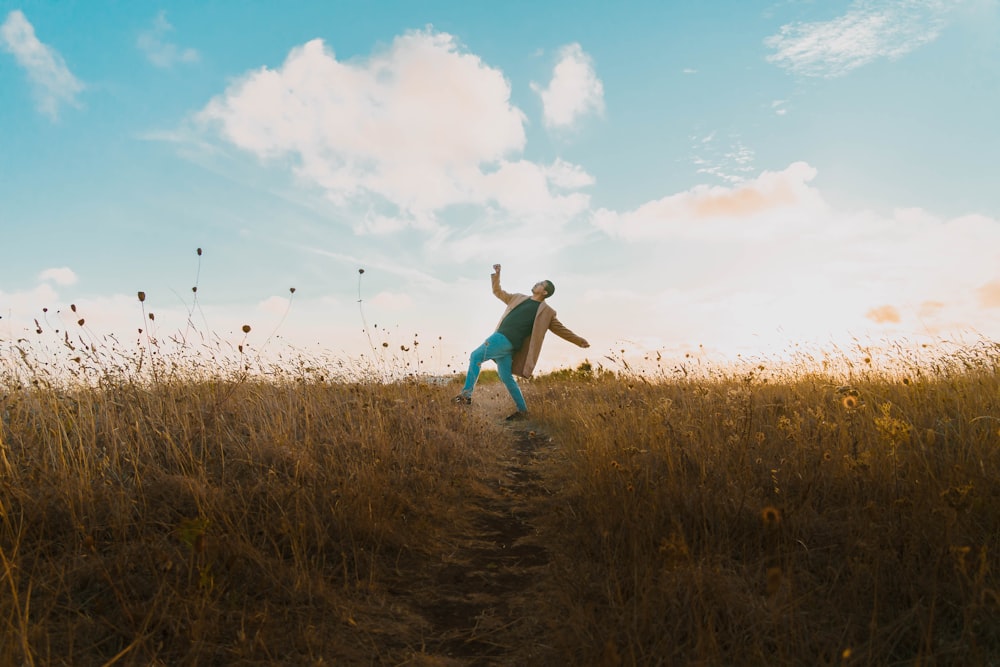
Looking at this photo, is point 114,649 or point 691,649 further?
point 114,649

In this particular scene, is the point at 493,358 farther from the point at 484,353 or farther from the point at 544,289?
the point at 544,289

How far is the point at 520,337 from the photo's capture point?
1106 centimetres

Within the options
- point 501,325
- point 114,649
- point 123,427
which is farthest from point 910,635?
point 501,325

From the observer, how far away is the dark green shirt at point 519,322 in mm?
10977

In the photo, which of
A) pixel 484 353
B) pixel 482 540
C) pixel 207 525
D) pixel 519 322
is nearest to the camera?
pixel 207 525

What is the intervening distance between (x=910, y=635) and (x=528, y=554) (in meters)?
2.46

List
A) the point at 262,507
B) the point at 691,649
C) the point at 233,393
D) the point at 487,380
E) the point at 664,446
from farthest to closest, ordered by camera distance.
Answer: the point at 487,380 → the point at 233,393 → the point at 664,446 → the point at 262,507 → the point at 691,649

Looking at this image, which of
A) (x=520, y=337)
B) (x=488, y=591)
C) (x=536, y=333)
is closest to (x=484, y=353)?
(x=520, y=337)

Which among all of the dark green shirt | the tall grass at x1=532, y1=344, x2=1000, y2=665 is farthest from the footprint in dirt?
the dark green shirt

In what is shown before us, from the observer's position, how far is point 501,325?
1102 centimetres

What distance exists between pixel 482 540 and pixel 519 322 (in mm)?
A: 6345

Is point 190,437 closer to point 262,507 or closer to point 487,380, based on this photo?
point 262,507

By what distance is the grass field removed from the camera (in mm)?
2967

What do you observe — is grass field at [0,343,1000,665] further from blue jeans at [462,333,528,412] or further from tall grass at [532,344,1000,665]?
blue jeans at [462,333,528,412]
